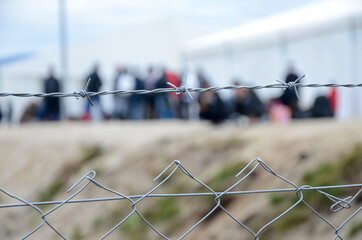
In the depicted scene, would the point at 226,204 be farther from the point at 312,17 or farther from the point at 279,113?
the point at 312,17

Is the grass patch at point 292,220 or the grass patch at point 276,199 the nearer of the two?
the grass patch at point 292,220

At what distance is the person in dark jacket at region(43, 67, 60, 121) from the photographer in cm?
1422

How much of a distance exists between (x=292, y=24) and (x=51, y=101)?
245 inches

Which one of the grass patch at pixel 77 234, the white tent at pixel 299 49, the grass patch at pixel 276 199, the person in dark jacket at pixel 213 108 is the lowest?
the grass patch at pixel 77 234

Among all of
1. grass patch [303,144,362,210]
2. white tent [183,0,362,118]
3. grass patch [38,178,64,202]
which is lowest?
grass patch [38,178,64,202]

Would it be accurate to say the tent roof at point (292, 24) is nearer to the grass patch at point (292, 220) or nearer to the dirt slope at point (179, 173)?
the dirt slope at point (179, 173)

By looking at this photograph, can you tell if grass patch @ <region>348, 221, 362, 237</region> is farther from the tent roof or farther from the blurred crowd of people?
the tent roof

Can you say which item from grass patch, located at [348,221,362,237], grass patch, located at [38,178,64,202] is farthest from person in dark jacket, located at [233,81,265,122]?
grass patch, located at [348,221,362,237]

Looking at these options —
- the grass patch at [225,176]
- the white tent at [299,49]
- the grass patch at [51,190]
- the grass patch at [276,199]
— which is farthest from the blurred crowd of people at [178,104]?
the grass patch at [276,199]

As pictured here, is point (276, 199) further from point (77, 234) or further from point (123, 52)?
point (123, 52)

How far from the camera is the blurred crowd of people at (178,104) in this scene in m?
11.1

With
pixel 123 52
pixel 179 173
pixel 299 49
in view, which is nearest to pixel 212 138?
pixel 179 173

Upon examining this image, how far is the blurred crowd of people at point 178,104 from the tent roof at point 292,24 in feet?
5.00

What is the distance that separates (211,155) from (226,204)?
1.36 meters
